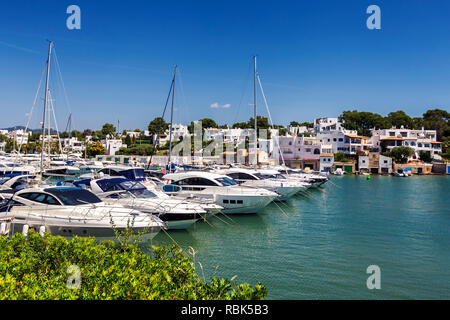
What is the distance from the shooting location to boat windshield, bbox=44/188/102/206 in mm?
→ 14898

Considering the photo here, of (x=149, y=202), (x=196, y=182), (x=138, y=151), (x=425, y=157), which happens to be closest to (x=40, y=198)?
(x=149, y=202)

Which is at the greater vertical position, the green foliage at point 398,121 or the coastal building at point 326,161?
the green foliage at point 398,121

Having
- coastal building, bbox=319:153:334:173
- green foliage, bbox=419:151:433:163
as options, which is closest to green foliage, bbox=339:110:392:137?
green foliage, bbox=419:151:433:163

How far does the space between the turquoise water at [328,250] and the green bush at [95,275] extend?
1796 mm

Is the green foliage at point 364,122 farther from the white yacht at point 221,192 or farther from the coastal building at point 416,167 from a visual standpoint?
the white yacht at point 221,192

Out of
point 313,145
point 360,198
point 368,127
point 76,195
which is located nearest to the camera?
point 76,195

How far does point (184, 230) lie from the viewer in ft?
60.8

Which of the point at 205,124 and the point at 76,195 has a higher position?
the point at 205,124

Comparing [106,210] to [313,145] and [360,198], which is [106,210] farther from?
[313,145]

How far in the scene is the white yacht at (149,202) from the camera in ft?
57.5

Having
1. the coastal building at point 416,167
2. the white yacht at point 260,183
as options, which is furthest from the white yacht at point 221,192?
the coastal building at point 416,167

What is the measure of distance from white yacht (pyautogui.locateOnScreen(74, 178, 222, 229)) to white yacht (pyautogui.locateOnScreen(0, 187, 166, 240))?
8.04 feet

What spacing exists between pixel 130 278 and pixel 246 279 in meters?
6.78
